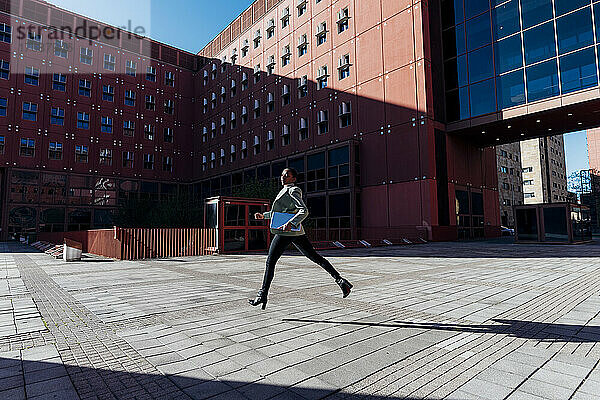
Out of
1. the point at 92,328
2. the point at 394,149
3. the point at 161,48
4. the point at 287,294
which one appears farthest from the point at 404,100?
the point at 161,48

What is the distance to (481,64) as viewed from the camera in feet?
81.2

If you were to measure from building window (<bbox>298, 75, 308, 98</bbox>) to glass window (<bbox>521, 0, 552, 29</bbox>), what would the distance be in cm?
1655

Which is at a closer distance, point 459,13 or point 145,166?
point 459,13

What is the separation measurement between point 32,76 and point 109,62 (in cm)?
768

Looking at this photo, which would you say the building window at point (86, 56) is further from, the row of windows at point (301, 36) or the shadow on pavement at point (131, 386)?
the shadow on pavement at point (131, 386)

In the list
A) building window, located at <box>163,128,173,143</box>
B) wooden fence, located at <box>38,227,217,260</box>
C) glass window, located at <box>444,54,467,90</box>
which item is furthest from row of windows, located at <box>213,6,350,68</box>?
wooden fence, located at <box>38,227,217,260</box>

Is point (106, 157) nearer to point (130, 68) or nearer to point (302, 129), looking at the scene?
point (130, 68)

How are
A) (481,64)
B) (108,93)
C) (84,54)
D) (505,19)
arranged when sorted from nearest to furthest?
1. (505,19)
2. (481,64)
3. (84,54)
4. (108,93)

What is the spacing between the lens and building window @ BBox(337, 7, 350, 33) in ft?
93.6

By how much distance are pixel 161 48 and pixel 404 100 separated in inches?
1336

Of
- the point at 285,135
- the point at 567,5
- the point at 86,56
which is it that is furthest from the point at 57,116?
the point at 567,5

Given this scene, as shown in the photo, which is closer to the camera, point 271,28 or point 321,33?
point 321,33

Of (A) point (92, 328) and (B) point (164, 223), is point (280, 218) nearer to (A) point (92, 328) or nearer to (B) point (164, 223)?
(A) point (92, 328)

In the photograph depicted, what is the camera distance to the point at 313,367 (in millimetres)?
2791
